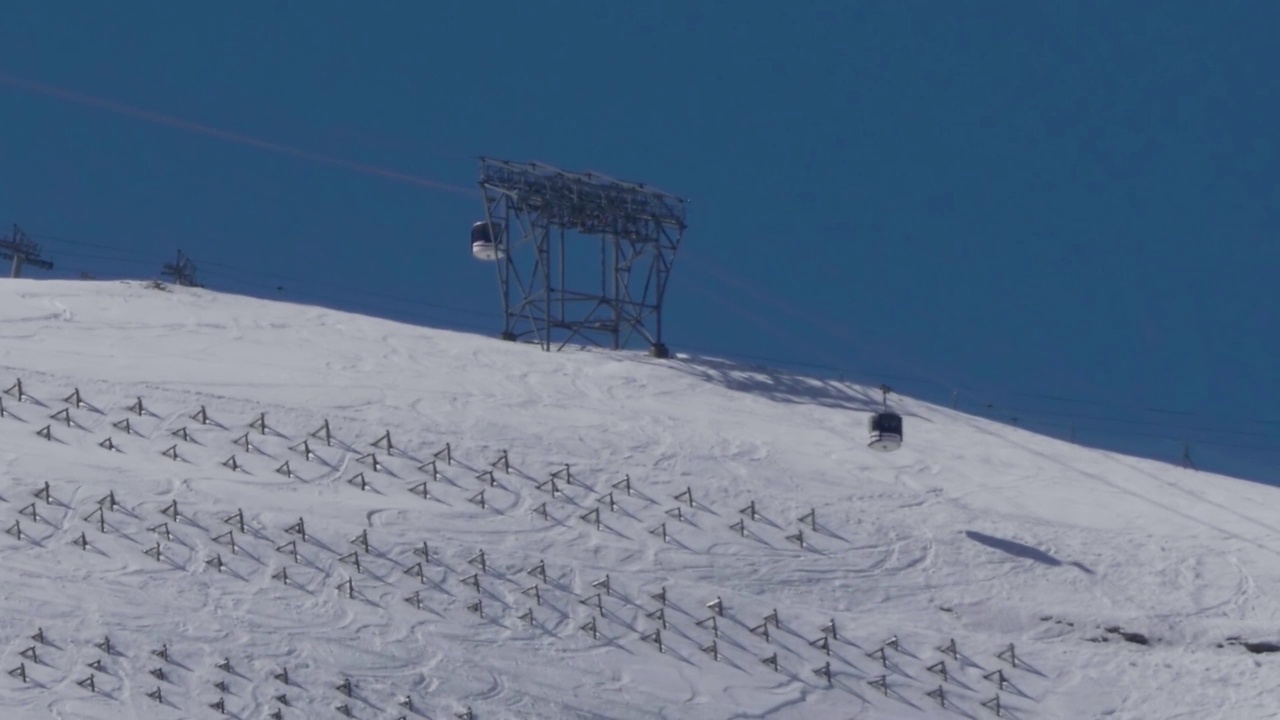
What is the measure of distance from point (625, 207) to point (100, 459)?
2010 cm

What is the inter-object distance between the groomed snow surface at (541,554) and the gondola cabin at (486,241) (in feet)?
25.9

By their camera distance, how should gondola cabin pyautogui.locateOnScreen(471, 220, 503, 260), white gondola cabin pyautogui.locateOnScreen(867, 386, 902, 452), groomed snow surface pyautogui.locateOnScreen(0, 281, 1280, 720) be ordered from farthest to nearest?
gondola cabin pyautogui.locateOnScreen(471, 220, 503, 260), white gondola cabin pyautogui.locateOnScreen(867, 386, 902, 452), groomed snow surface pyautogui.locateOnScreen(0, 281, 1280, 720)

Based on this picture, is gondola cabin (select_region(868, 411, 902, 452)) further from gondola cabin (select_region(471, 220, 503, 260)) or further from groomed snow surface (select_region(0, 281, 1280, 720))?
gondola cabin (select_region(471, 220, 503, 260))

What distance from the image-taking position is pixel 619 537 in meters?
38.3

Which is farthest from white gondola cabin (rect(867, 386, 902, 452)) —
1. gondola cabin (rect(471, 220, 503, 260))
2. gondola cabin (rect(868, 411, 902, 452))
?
gondola cabin (rect(471, 220, 503, 260))

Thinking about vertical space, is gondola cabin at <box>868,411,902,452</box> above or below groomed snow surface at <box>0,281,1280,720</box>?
above

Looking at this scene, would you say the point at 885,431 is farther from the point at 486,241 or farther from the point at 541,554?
the point at 486,241

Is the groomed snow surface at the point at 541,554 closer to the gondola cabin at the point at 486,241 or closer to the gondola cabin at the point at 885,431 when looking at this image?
the gondola cabin at the point at 885,431

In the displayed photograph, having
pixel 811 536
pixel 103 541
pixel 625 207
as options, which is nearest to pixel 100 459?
pixel 103 541

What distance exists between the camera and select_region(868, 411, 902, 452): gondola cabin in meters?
41.7

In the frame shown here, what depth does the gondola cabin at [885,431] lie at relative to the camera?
1641 inches

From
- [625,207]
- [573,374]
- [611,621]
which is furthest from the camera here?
[625,207]

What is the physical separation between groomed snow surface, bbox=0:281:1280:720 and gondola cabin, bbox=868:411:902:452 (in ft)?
3.28

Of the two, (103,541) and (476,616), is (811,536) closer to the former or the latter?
(476,616)
